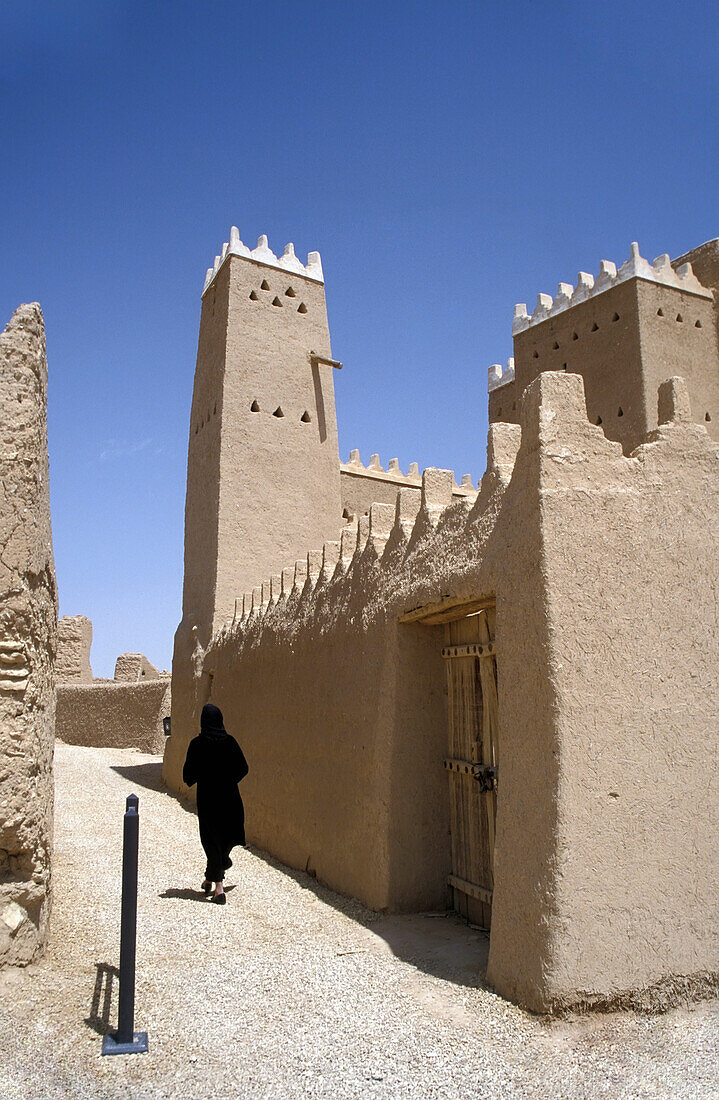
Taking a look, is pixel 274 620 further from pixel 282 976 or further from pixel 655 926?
pixel 655 926

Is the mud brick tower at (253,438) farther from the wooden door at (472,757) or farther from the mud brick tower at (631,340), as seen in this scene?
the wooden door at (472,757)

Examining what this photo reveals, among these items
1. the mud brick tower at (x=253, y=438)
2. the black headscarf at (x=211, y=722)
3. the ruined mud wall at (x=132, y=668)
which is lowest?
the black headscarf at (x=211, y=722)

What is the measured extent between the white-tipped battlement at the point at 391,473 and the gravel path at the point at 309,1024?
28.9ft

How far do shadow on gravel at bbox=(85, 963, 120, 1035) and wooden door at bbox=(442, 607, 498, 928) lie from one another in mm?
2118

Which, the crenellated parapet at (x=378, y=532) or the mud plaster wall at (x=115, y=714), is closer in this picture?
the crenellated parapet at (x=378, y=532)

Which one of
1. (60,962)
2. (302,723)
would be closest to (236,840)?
(302,723)

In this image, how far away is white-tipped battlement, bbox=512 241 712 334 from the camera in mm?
9070

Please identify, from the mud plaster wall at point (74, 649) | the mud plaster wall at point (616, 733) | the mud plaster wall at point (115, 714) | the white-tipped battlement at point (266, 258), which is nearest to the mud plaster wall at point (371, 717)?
the mud plaster wall at point (616, 733)

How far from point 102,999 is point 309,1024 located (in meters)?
0.94

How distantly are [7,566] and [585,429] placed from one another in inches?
113

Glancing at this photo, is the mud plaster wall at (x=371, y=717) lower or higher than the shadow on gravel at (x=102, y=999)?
higher

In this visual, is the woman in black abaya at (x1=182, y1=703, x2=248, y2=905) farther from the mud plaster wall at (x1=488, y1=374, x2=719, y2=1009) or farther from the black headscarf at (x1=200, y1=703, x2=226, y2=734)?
the mud plaster wall at (x1=488, y1=374, x2=719, y2=1009)

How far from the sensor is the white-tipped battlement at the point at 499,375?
10781 millimetres

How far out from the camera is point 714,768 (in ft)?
13.5
